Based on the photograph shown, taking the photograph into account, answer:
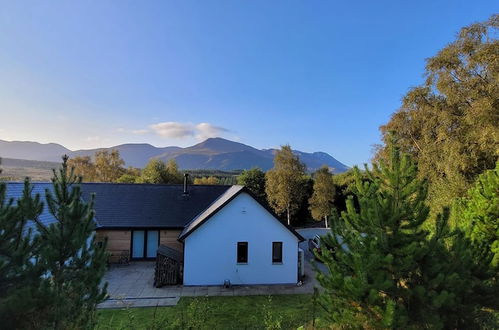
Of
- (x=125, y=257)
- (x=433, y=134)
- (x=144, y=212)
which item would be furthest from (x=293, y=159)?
(x=125, y=257)

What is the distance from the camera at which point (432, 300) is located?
466cm

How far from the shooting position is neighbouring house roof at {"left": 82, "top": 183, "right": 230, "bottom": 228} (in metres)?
18.5

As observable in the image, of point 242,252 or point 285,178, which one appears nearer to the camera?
point 242,252

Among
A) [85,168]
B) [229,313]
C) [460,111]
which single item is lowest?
[229,313]

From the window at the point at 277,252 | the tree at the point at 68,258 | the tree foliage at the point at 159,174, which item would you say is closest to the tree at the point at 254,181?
the tree foliage at the point at 159,174

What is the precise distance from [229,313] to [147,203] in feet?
38.2

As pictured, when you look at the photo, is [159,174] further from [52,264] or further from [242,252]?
[52,264]

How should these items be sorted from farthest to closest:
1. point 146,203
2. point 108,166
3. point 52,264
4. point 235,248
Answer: point 108,166
point 146,203
point 235,248
point 52,264

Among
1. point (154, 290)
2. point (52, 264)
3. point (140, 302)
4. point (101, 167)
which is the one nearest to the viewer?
point (52, 264)

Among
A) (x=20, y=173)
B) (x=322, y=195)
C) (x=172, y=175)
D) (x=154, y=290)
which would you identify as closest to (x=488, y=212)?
(x=154, y=290)

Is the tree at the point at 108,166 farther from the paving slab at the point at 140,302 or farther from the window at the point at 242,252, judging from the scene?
the window at the point at 242,252

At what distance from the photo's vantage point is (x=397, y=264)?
200 inches

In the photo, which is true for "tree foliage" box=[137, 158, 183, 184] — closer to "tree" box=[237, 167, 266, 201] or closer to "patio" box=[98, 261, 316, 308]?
"tree" box=[237, 167, 266, 201]

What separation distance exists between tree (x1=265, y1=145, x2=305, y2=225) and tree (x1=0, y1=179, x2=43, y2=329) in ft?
75.2
